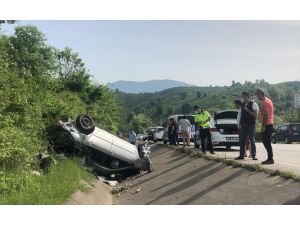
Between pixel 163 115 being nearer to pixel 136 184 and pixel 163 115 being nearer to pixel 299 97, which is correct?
pixel 299 97

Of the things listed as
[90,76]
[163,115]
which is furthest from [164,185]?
[163,115]

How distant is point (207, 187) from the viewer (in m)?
11.5

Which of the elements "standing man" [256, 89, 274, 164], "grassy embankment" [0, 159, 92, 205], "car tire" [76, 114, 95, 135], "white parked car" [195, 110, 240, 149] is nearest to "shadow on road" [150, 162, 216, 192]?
"standing man" [256, 89, 274, 164]

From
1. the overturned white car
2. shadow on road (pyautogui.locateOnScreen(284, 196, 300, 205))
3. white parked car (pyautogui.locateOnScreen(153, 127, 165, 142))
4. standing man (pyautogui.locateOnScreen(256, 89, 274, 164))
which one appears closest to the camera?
shadow on road (pyautogui.locateOnScreen(284, 196, 300, 205))

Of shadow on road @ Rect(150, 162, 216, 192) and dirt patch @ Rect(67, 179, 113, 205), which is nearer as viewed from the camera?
dirt patch @ Rect(67, 179, 113, 205)

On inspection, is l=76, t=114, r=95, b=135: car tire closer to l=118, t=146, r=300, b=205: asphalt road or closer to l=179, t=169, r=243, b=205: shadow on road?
l=118, t=146, r=300, b=205: asphalt road

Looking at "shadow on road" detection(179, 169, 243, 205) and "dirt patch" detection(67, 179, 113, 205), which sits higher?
"shadow on road" detection(179, 169, 243, 205)

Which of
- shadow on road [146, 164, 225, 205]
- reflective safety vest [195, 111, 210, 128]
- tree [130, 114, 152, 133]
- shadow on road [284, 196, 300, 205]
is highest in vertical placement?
reflective safety vest [195, 111, 210, 128]

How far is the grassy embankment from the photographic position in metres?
8.49

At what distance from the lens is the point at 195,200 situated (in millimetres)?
10648

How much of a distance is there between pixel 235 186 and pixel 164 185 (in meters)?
3.49

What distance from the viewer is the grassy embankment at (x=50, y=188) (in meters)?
8.49

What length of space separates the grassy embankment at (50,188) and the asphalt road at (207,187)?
181 centimetres

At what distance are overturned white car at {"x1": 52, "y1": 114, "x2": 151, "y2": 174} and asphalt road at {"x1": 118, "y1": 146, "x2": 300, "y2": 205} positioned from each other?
875 mm
